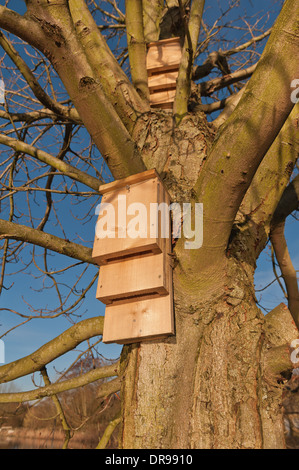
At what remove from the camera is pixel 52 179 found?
3.33 m

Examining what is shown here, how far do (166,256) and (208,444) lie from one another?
2.59 ft

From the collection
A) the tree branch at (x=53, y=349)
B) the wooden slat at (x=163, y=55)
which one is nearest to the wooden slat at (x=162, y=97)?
the wooden slat at (x=163, y=55)

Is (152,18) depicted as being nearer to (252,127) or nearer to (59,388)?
(252,127)

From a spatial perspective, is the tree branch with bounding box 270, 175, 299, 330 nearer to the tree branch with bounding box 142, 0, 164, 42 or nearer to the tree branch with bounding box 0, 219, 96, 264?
the tree branch with bounding box 0, 219, 96, 264

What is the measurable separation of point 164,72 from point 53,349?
2.22 m

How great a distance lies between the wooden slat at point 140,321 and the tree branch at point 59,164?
0.97 meters

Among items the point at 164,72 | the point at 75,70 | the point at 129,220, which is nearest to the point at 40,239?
the point at 129,220

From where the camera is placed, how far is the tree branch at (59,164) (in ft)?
7.31

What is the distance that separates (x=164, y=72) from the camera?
8.71 feet

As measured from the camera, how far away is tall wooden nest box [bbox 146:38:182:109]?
2584 mm

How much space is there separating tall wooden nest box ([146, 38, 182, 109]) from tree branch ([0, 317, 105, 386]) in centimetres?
169

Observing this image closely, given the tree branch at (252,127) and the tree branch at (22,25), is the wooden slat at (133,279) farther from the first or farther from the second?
the tree branch at (22,25)

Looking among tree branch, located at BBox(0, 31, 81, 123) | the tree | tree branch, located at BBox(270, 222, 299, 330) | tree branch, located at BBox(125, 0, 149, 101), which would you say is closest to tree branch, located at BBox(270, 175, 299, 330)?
tree branch, located at BBox(270, 222, 299, 330)

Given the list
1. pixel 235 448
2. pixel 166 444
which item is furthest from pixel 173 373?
pixel 235 448
